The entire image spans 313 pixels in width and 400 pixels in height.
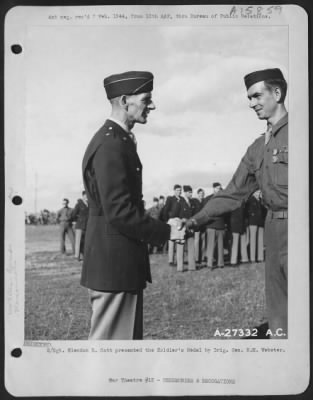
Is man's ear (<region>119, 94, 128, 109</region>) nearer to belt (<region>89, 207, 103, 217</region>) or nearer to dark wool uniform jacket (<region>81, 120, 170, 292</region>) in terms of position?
dark wool uniform jacket (<region>81, 120, 170, 292</region>)

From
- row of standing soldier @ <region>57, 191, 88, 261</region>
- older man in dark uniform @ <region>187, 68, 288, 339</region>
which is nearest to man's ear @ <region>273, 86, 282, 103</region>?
older man in dark uniform @ <region>187, 68, 288, 339</region>

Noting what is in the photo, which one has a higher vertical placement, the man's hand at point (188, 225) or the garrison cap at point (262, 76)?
the garrison cap at point (262, 76)

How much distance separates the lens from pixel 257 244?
45.6 inches

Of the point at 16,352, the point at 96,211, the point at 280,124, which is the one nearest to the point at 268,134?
the point at 280,124

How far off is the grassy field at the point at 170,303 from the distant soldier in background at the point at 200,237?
0.16ft

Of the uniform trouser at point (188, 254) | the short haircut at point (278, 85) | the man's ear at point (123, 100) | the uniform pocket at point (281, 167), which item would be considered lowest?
the uniform trouser at point (188, 254)

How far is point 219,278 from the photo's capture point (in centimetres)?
117

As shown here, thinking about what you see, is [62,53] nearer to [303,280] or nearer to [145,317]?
[145,317]

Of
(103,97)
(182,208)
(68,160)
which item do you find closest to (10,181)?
(68,160)

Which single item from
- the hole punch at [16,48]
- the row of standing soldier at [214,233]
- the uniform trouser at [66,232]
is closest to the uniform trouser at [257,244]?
the row of standing soldier at [214,233]

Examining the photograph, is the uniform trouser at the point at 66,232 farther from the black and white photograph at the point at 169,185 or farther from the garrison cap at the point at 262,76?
the garrison cap at the point at 262,76

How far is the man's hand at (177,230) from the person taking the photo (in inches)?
45.7

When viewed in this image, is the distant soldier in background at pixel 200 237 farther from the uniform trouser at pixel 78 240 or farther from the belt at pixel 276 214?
the uniform trouser at pixel 78 240

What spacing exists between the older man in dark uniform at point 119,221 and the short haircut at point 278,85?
327 mm
